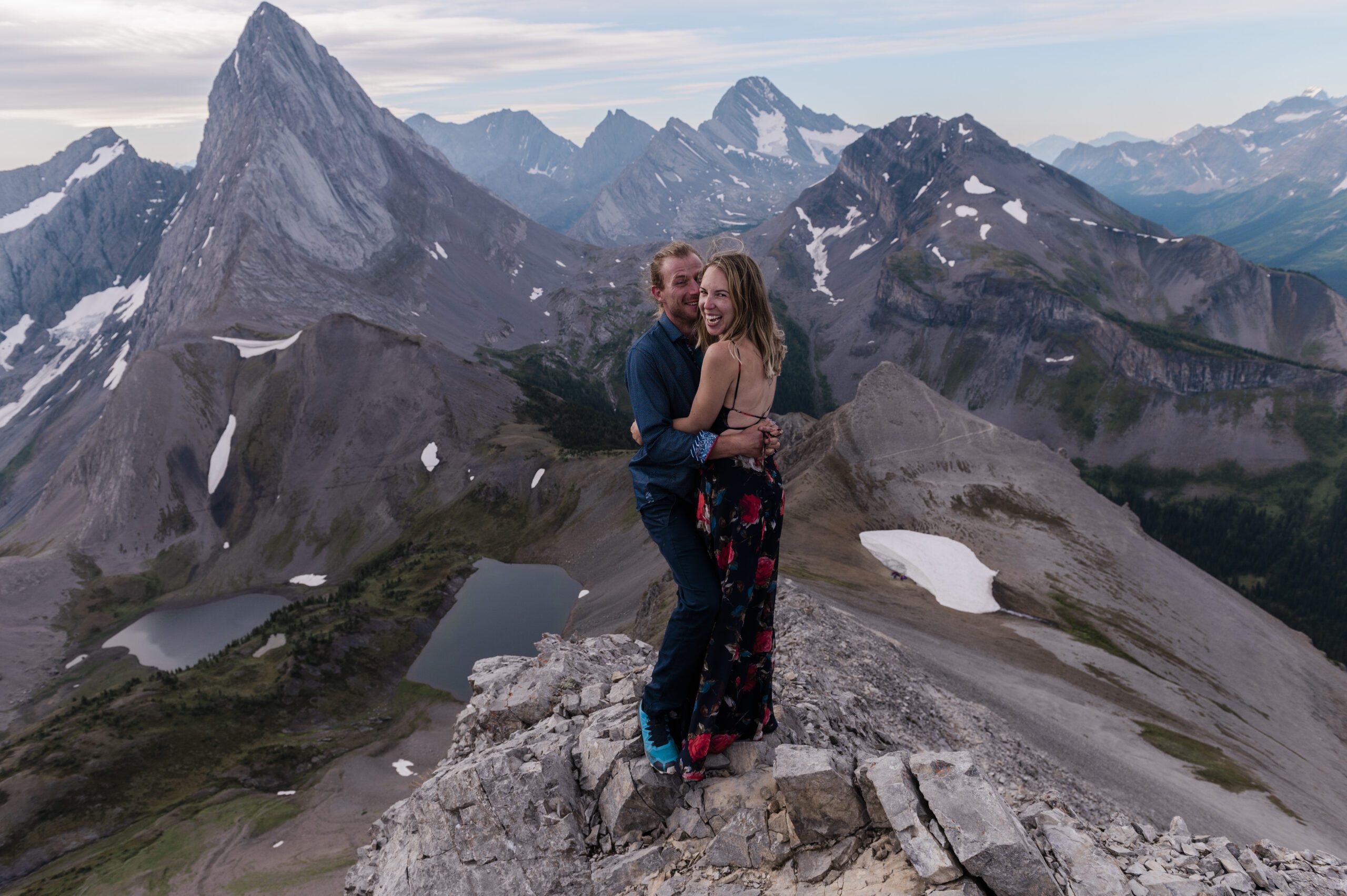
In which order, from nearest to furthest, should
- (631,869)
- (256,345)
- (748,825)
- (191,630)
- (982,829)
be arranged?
1. (982,829)
2. (748,825)
3. (631,869)
4. (191,630)
5. (256,345)

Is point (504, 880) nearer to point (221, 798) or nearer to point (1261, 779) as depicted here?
point (1261, 779)

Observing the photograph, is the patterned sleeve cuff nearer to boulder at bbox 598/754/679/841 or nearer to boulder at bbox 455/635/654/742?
boulder at bbox 598/754/679/841

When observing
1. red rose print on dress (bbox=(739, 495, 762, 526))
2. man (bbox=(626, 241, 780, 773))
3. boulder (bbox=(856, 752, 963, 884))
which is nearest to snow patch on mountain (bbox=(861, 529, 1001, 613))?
boulder (bbox=(856, 752, 963, 884))

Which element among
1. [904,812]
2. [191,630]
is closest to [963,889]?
[904,812]

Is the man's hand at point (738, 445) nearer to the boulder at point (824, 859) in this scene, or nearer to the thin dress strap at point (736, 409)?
the thin dress strap at point (736, 409)

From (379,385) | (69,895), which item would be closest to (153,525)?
(379,385)

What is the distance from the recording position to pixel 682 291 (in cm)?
906

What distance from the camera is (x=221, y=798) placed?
57.2 meters

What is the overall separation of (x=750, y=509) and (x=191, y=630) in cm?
12108

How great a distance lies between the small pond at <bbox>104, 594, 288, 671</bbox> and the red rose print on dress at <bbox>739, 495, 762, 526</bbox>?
105m

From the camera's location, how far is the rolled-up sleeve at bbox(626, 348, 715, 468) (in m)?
8.34

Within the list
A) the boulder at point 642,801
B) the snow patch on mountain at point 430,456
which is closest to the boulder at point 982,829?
the boulder at point 642,801

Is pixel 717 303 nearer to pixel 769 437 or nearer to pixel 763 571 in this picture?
pixel 769 437

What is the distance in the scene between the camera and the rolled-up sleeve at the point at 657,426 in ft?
27.4
